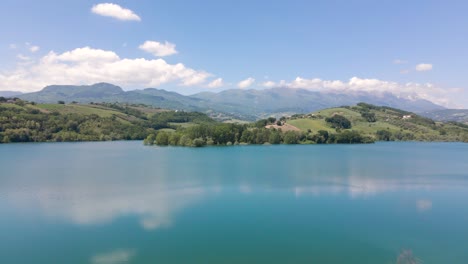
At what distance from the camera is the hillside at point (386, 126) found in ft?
447

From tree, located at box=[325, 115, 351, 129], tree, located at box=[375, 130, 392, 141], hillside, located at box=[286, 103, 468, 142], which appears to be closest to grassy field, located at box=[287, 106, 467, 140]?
hillside, located at box=[286, 103, 468, 142]

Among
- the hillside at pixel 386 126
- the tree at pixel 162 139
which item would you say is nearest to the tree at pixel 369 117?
the hillside at pixel 386 126

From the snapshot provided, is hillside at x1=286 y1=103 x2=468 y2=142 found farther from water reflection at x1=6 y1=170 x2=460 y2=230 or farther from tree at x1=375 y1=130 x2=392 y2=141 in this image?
water reflection at x1=6 y1=170 x2=460 y2=230

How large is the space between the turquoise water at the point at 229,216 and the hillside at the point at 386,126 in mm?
80007

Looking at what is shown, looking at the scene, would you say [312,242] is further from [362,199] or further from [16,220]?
[16,220]

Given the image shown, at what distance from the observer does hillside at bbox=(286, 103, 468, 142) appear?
136 m

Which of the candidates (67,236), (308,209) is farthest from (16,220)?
(308,209)

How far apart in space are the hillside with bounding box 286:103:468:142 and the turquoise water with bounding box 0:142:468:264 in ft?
262

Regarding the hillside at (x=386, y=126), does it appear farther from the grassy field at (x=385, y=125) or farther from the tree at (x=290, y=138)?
the tree at (x=290, y=138)

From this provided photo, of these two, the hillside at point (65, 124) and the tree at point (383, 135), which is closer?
the hillside at point (65, 124)

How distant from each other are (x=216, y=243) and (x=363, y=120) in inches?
5794

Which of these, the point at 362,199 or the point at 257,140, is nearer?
the point at 362,199

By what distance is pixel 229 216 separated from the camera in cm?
2919

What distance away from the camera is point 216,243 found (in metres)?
22.8
